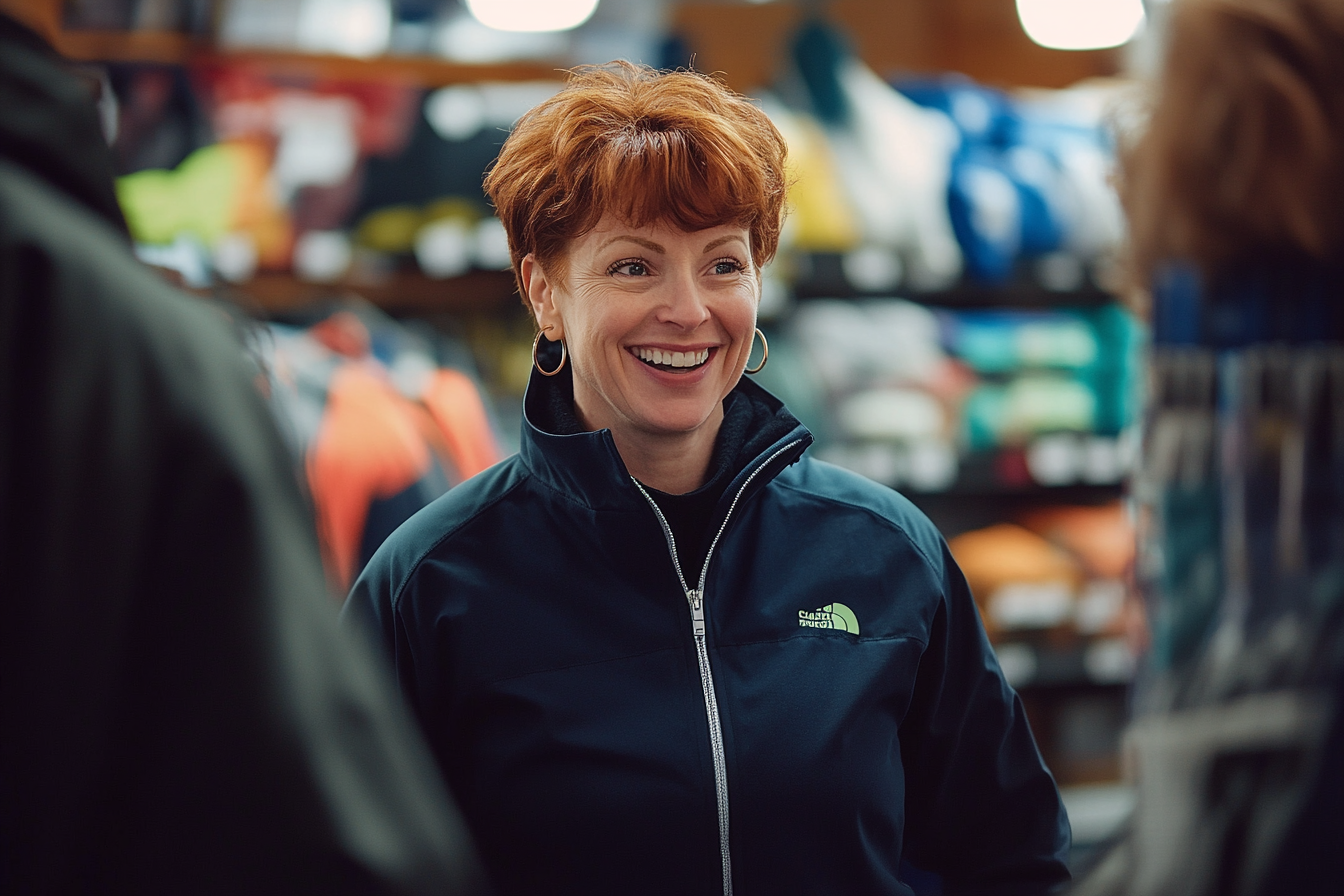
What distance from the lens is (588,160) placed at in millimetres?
1529

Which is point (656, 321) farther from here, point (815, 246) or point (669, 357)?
point (815, 246)

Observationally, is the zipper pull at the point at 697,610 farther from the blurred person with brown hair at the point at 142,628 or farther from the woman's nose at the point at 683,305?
the blurred person with brown hair at the point at 142,628

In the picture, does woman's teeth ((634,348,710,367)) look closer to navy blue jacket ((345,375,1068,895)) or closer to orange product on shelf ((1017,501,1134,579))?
navy blue jacket ((345,375,1068,895))

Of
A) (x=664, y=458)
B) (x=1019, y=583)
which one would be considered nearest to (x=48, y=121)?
(x=664, y=458)

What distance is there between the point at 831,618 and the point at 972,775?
32cm

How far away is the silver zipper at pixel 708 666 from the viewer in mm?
1368

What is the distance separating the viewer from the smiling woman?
1383 mm

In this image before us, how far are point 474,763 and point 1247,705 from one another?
34.1 inches

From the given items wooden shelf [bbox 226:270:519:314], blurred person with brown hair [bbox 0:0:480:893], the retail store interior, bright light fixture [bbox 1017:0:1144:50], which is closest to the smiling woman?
blurred person with brown hair [bbox 0:0:480:893]

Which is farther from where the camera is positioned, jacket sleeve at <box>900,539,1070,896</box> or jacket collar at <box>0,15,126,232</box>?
jacket sleeve at <box>900,539,1070,896</box>

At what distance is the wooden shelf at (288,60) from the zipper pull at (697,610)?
7.47ft

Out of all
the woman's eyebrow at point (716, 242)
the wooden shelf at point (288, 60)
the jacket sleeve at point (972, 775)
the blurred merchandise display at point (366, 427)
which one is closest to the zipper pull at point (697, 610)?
the jacket sleeve at point (972, 775)

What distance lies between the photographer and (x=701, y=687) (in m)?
1.41

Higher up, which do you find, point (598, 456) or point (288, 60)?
point (288, 60)
